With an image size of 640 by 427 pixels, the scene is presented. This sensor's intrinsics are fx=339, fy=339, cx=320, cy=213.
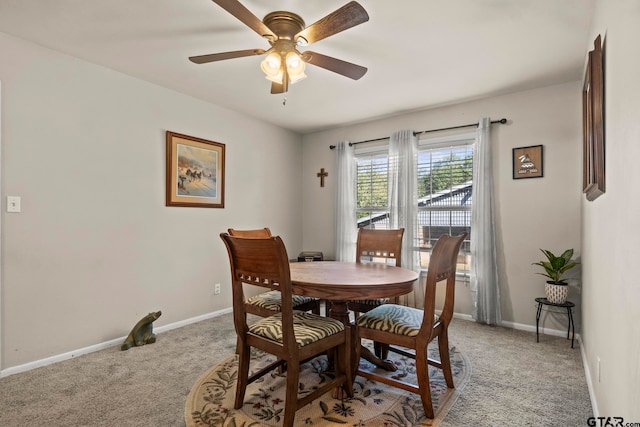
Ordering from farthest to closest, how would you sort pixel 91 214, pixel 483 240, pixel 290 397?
pixel 483 240 → pixel 91 214 → pixel 290 397

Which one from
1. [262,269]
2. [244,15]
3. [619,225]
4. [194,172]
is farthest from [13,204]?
[619,225]

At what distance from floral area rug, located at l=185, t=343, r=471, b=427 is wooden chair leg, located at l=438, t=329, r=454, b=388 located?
0.07m

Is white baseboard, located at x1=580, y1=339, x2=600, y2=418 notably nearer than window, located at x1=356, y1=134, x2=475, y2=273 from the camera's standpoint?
Answer: Yes

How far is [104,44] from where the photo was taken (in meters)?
2.51

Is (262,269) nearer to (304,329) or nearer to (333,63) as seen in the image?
(304,329)

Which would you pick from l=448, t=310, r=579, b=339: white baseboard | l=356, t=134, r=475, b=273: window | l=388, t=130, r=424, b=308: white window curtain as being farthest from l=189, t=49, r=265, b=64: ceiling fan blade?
l=448, t=310, r=579, b=339: white baseboard

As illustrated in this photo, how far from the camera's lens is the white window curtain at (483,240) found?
344cm

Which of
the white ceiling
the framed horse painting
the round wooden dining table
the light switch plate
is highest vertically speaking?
the white ceiling

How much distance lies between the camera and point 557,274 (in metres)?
2.96

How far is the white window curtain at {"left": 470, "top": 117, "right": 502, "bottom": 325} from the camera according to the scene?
3.44m

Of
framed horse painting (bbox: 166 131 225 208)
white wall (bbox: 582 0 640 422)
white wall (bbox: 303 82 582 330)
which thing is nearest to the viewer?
white wall (bbox: 582 0 640 422)

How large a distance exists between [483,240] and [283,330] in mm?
2607

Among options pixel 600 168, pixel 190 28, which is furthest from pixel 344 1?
pixel 600 168

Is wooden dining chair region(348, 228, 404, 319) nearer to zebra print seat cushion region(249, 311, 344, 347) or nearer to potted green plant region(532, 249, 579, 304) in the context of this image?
zebra print seat cushion region(249, 311, 344, 347)
